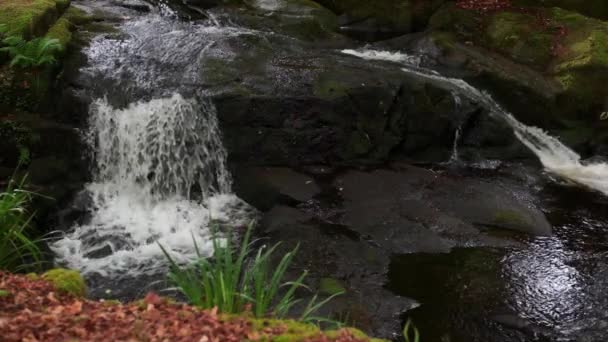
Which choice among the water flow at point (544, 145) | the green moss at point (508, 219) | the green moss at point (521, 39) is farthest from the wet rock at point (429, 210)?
the green moss at point (521, 39)

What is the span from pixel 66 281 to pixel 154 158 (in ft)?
15.1

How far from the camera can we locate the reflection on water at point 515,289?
18.5ft

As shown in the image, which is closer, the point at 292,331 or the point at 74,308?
the point at 292,331

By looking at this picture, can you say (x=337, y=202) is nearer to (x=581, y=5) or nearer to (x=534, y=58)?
(x=534, y=58)

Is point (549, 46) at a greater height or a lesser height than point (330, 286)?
greater

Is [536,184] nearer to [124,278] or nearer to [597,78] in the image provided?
[597,78]

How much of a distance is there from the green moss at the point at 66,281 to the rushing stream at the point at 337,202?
6.17 feet

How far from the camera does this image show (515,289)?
20.7ft

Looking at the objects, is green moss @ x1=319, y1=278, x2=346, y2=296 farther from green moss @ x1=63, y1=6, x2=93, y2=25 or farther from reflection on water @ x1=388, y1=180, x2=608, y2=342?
green moss @ x1=63, y1=6, x2=93, y2=25

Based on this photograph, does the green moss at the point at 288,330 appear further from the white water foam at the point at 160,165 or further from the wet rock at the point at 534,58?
the wet rock at the point at 534,58

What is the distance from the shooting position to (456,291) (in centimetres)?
626

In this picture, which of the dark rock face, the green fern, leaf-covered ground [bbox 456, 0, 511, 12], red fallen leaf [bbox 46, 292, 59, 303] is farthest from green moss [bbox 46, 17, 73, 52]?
leaf-covered ground [bbox 456, 0, 511, 12]

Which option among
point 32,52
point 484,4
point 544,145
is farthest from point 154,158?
point 484,4

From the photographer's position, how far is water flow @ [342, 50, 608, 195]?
9789 millimetres
